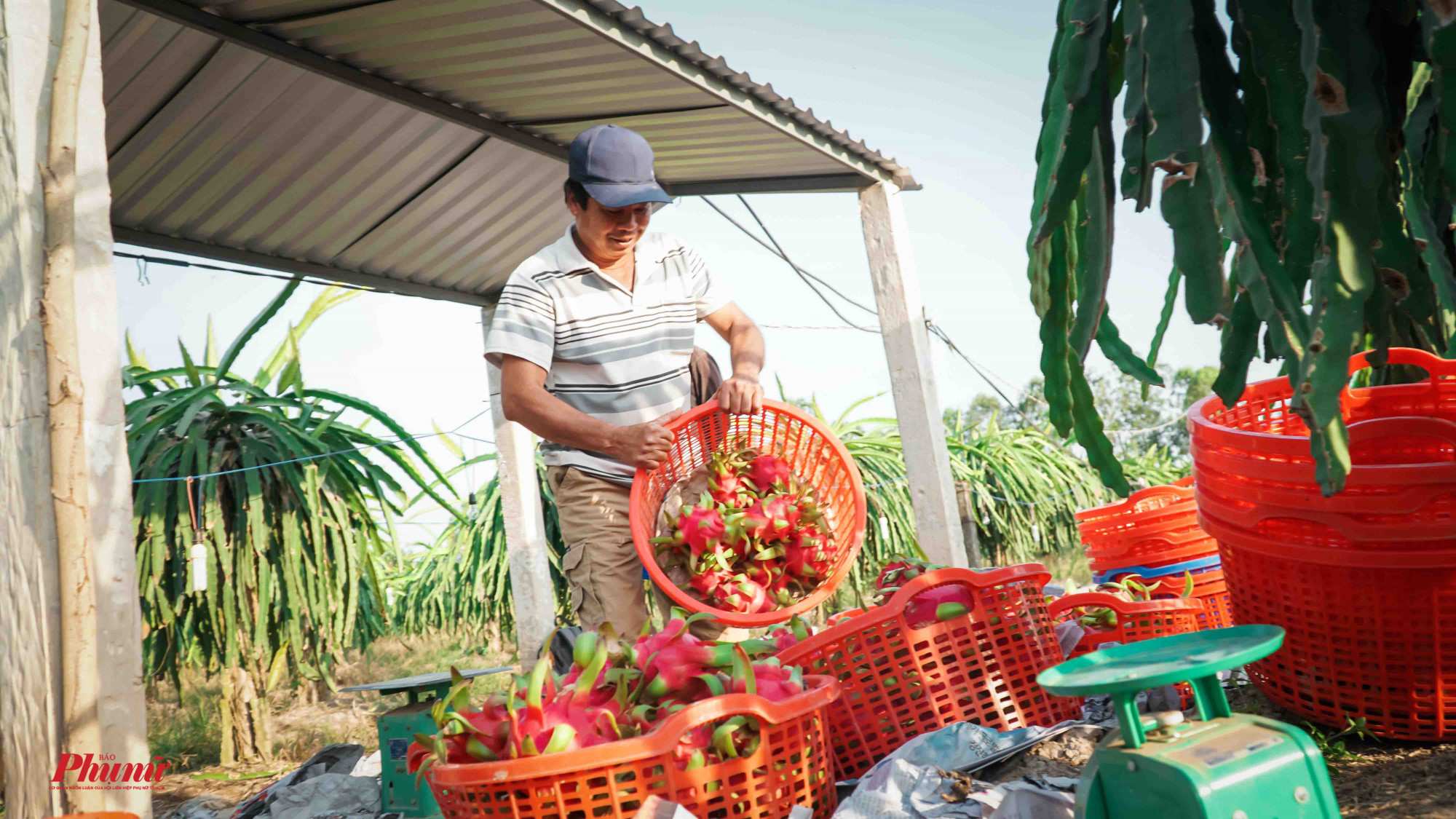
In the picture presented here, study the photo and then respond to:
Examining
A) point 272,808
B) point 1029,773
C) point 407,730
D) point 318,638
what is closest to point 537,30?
point 407,730

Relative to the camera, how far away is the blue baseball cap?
214 centimetres

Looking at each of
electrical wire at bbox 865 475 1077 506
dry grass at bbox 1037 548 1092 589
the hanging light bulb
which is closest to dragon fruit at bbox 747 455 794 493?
the hanging light bulb

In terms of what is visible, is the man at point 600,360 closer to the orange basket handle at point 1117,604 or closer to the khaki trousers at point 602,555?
the khaki trousers at point 602,555

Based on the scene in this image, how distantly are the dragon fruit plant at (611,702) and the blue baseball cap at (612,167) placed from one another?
0.98 metres

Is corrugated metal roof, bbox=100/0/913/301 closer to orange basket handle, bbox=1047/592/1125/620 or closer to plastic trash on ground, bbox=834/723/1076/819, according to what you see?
orange basket handle, bbox=1047/592/1125/620

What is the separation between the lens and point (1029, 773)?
5.18 ft

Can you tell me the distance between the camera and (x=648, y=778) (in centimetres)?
129

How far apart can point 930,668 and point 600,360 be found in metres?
0.99

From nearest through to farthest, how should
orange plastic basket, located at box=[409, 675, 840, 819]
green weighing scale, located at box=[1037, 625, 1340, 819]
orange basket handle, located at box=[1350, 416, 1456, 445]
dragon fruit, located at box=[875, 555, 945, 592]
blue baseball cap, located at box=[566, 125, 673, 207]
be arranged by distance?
green weighing scale, located at box=[1037, 625, 1340, 819] → orange plastic basket, located at box=[409, 675, 840, 819] → orange basket handle, located at box=[1350, 416, 1456, 445] → dragon fruit, located at box=[875, 555, 945, 592] → blue baseball cap, located at box=[566, 125, 673, 207]

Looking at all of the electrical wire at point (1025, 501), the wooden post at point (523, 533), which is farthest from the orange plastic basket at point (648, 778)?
the electrical wire at point (1025, 501)

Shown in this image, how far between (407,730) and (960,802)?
1464mm

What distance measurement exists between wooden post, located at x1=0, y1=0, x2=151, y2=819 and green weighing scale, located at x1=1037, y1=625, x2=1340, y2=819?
151 centimetres

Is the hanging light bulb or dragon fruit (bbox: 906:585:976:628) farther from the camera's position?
the hanging light bulb

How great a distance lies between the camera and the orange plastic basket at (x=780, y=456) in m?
2.04
